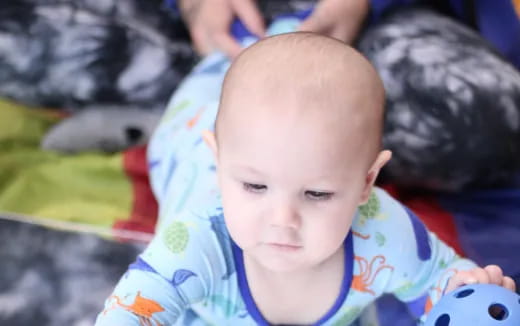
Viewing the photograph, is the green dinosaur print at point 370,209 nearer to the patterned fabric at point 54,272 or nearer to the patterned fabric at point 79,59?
the patterned fabric at point 54,272

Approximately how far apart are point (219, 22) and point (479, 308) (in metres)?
0.69

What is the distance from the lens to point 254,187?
0.58 m

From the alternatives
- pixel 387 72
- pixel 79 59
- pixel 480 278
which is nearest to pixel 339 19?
pixel 387 72

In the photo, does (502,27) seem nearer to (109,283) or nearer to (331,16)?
(331,16)

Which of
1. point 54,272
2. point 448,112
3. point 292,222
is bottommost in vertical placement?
point 54,272

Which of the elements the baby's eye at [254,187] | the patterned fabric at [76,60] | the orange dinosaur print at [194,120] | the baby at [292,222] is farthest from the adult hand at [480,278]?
the patterned fabric at [76,60]

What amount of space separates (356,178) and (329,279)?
0.17 metres

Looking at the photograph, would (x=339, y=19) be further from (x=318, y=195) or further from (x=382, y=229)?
(x=318, y=195)

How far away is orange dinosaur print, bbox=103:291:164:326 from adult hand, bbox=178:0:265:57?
50 centimetres

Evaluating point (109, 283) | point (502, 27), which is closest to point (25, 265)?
point (109, 283)

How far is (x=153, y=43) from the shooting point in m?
1.15

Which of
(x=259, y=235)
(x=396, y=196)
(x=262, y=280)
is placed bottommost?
(x=396, y=196)

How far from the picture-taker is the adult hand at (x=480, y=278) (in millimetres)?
649

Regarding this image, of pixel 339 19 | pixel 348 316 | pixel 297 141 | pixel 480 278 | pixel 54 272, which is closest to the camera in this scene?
pixel 297 141
